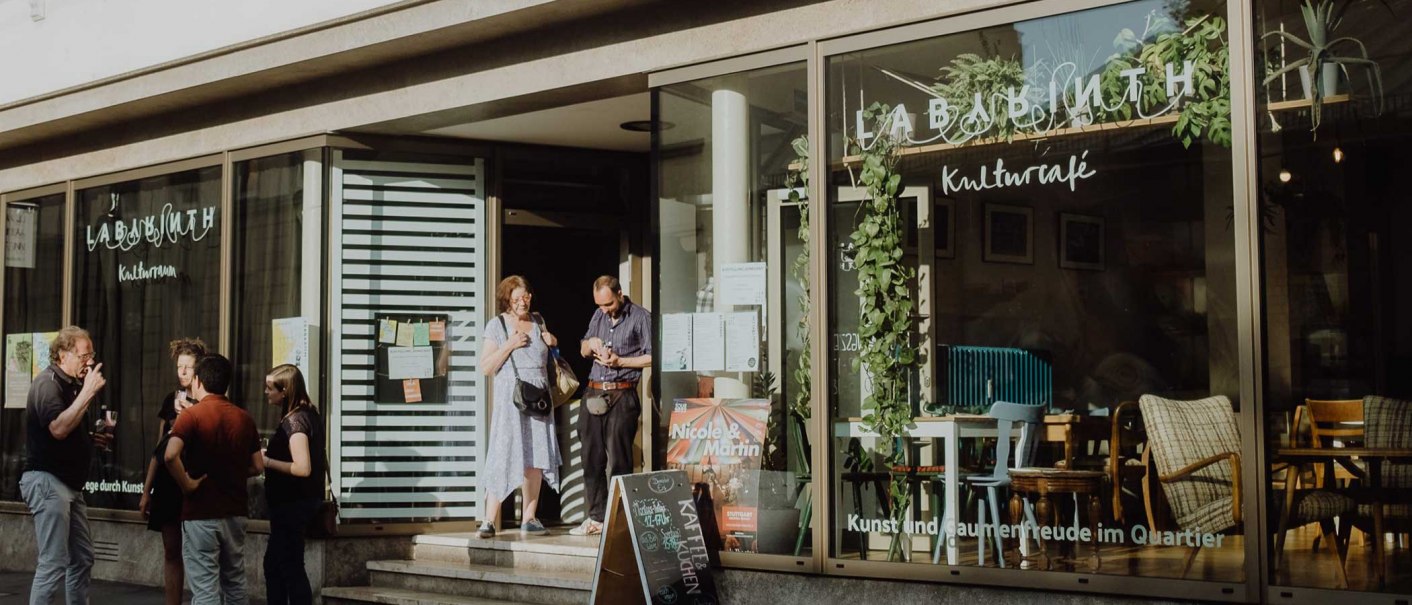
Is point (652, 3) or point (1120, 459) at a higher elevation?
point (652, 3)

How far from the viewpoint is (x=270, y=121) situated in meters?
10.4

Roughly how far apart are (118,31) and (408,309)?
137 inches

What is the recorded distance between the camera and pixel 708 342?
8.22m

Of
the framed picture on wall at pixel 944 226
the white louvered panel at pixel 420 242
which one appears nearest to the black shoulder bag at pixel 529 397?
the white louvered panel at pixel 420 242

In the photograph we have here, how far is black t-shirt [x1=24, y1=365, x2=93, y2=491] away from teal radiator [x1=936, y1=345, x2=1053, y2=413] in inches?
194

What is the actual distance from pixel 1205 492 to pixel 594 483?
4.52 metres

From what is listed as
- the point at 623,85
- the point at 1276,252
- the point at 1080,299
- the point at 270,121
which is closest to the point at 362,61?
the point at 270,121

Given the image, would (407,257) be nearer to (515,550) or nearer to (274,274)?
(274,274)

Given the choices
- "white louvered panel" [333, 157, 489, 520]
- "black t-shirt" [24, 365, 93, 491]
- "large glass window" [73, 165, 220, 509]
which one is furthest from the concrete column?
"large glass window" [73, 165, 220, 509]

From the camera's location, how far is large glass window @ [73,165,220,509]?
36.0ft

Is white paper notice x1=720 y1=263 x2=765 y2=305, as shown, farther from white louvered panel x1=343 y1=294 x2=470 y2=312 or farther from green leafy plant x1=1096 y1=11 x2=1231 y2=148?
white louvered panel x1=343 y1=294 x2=470 y2=312

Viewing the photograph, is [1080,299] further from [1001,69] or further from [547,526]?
[547,526]

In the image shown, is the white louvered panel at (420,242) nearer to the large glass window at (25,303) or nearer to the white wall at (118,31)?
the white wall at (118,31)

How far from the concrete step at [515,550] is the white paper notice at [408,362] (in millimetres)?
1133
